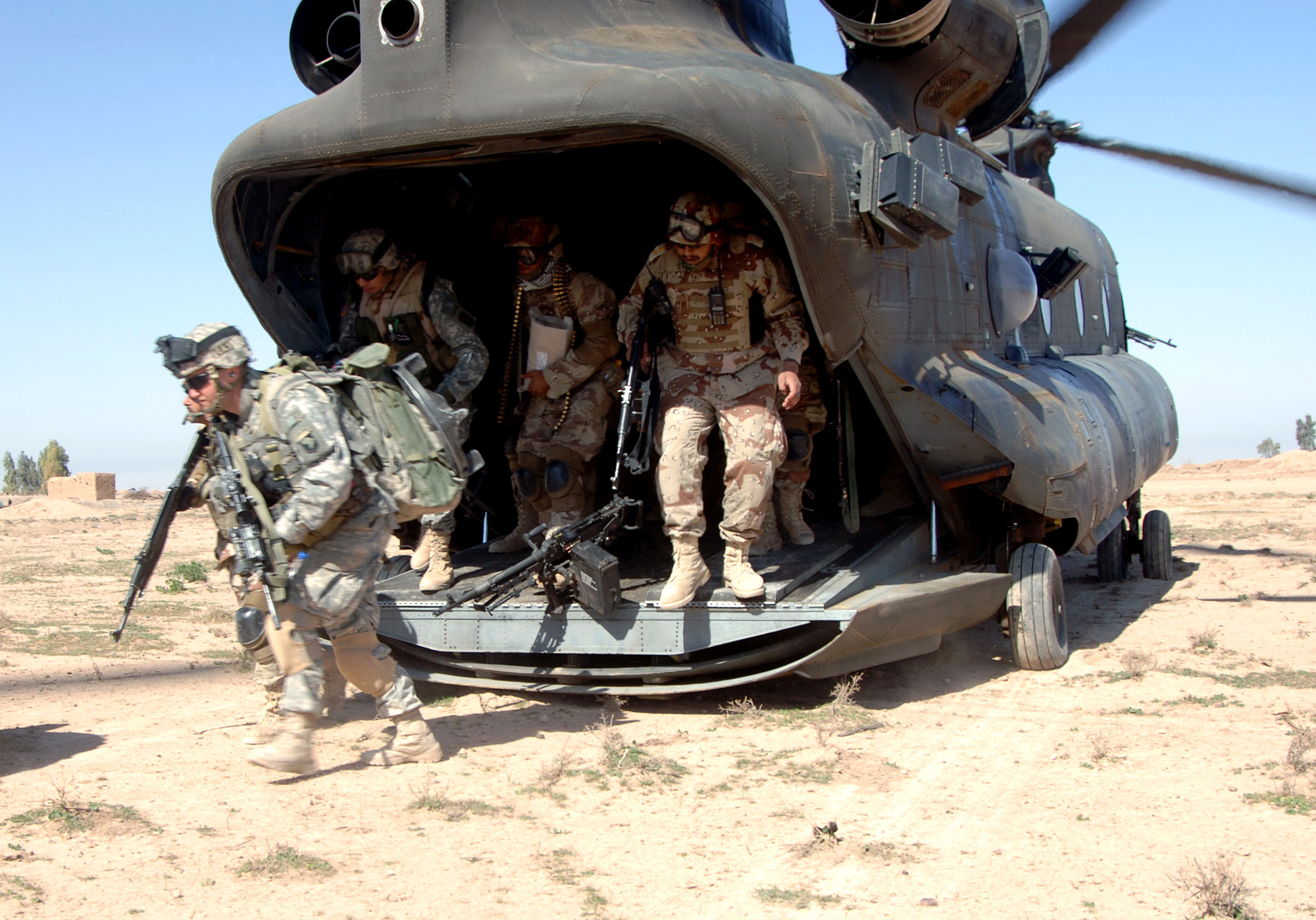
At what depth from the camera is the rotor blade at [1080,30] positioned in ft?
26.4

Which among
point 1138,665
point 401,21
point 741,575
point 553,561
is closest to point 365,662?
point 553,561

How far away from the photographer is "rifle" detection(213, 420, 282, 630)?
13.6 feet

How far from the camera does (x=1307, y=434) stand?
39.3m

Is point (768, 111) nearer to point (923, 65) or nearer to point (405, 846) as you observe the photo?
point (923, 65)

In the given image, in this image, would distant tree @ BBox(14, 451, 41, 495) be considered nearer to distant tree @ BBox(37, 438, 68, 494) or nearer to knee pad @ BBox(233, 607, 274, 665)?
distant tree @ BBox(37, 438, 68, 494)

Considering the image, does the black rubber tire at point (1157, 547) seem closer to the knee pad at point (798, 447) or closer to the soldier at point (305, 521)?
the knee pad at point (798, 447)

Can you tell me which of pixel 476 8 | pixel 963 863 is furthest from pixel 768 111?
pixel 963 863

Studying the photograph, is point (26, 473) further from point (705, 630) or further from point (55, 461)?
point (705, 630)

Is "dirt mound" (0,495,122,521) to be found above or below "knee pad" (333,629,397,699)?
above

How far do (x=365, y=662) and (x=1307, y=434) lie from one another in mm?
42217

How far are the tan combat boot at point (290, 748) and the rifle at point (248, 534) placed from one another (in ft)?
1.14

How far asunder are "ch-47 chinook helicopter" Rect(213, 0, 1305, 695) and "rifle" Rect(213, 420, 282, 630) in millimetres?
1399

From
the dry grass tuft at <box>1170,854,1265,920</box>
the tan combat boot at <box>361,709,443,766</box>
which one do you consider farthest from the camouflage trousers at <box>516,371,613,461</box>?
the dry grass tuft at <box>1170,854,1265,920</box>

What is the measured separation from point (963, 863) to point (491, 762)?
1947 mm
